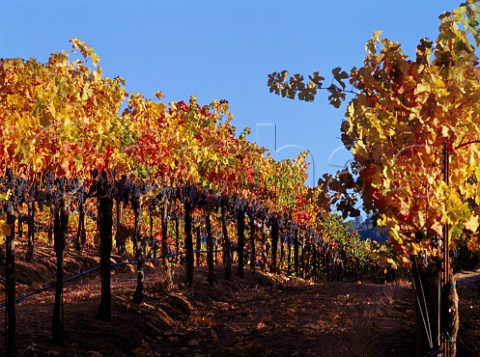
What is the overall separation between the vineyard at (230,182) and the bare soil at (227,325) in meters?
0.08


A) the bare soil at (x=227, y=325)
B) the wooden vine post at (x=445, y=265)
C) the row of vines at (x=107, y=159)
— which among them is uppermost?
the row of vines at (x=107, y=159)

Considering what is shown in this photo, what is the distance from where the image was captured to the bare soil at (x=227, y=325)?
39.5ft

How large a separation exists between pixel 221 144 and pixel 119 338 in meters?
10.1

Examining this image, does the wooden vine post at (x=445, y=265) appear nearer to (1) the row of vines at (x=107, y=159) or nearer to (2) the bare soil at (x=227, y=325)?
(1) the row of vines at (x=107, y=159)

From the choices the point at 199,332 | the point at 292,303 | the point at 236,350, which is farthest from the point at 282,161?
the point at 236,350

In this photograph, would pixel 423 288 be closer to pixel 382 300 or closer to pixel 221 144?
pixel 382 300

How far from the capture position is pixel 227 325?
16.5 m

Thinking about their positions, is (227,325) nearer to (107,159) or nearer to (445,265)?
(107,159)

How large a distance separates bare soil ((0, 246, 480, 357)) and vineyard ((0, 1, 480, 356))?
77 millimetres

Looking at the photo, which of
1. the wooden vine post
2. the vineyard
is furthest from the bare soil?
the wooden vine post

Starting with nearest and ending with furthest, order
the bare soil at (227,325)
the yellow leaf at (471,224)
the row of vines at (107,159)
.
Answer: the yellow leaf at (471,224) < the row of vines at (107,159) < the bare soil at (227,325)

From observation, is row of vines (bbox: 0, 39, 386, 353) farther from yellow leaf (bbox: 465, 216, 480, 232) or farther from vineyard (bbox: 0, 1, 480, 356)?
yellow leaf (bbox: 465, 216, 480, 232)

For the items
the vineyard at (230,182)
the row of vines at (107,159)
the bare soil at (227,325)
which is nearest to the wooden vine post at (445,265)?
the vineyard at (230,182)

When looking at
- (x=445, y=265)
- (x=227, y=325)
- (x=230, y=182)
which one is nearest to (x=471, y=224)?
(x=445, y=265)
